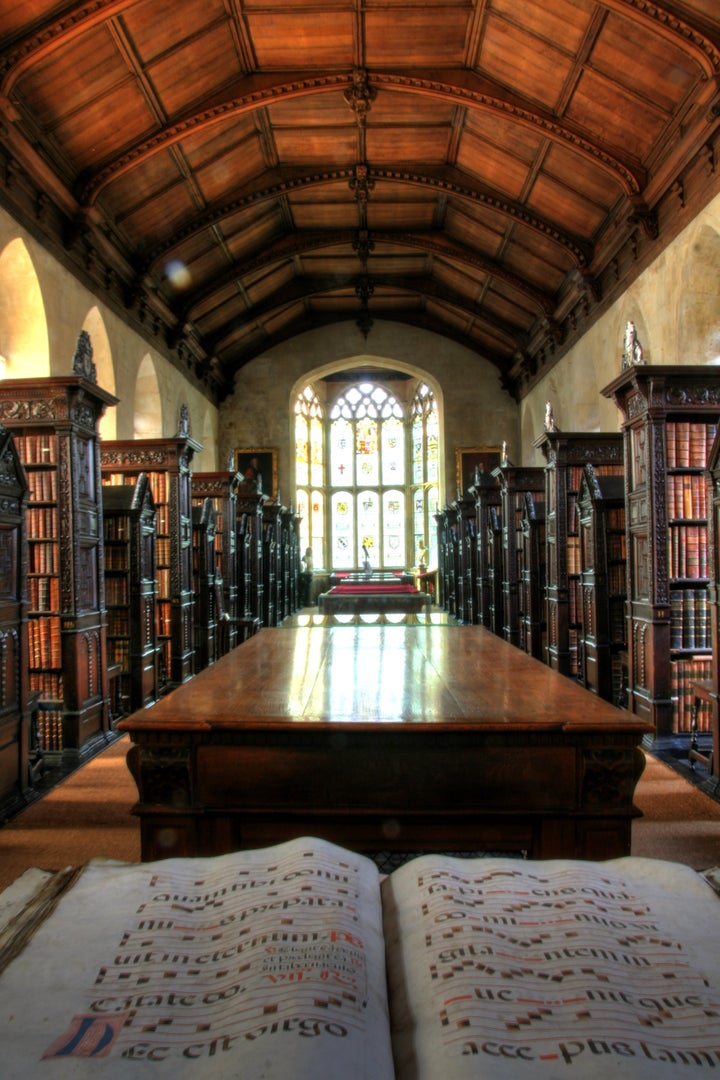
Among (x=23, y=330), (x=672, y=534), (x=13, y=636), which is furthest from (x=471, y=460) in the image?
(x=13, y=636)

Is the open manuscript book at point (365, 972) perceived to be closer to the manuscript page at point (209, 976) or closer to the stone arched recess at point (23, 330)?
the manuscript page at point (209, 976)

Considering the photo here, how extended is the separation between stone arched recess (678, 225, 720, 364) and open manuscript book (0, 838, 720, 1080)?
846cm

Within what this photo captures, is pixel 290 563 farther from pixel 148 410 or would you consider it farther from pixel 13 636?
pixel 13 636

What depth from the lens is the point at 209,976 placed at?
814 mm

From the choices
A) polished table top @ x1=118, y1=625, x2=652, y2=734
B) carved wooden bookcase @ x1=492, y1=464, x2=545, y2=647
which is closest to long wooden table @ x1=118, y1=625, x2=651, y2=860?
polished table top @ x1=118, y1=625, x2=652, y2=734

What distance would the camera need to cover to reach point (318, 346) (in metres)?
18.2

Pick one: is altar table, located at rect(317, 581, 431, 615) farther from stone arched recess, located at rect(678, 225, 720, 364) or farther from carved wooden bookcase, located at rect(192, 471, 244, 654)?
stone arched recess, located at rect(678, 225, 720, 364)

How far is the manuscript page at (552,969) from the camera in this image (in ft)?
2.25

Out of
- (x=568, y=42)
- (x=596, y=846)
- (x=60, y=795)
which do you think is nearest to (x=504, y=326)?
(x=568, y=42)

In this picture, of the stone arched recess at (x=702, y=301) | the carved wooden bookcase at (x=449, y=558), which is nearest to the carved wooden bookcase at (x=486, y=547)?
the carved wooden bookcase at (x=449, y=558)

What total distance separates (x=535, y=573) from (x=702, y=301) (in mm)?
3720

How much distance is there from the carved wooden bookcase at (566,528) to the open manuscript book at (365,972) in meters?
5.88

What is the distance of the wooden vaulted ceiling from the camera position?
740 cm

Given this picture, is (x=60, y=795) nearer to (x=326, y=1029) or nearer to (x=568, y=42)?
(x=326, y=1029)
